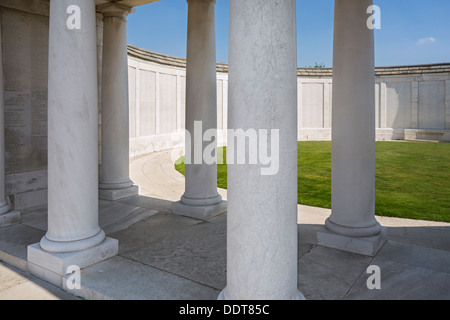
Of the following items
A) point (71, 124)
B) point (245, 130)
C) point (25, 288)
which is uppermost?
point (71, 124)

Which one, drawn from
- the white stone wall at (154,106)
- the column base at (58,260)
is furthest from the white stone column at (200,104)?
the white stone wall at (154,106)

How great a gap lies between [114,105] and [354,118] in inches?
895

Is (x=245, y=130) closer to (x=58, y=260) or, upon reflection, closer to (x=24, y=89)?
(x=58, y=260)

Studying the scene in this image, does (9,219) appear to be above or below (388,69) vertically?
below

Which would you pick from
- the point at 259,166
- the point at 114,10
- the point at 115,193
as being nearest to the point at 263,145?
the point at 259,166

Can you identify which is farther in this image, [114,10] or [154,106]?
[154,106]

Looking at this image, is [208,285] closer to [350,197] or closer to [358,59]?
[350,197]

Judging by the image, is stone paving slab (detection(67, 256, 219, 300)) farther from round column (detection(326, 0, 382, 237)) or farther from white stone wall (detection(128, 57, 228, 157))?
white stone wall (detection(128, 57, 228, 157))

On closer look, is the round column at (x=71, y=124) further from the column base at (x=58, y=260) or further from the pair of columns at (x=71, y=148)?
the column base at (x=58, y=260)

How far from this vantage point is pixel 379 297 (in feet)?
49.3

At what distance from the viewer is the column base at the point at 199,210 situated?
89.1 feet

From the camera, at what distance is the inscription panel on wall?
28.7 m

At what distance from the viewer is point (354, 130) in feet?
66.8

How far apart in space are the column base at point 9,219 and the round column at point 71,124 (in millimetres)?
8785
